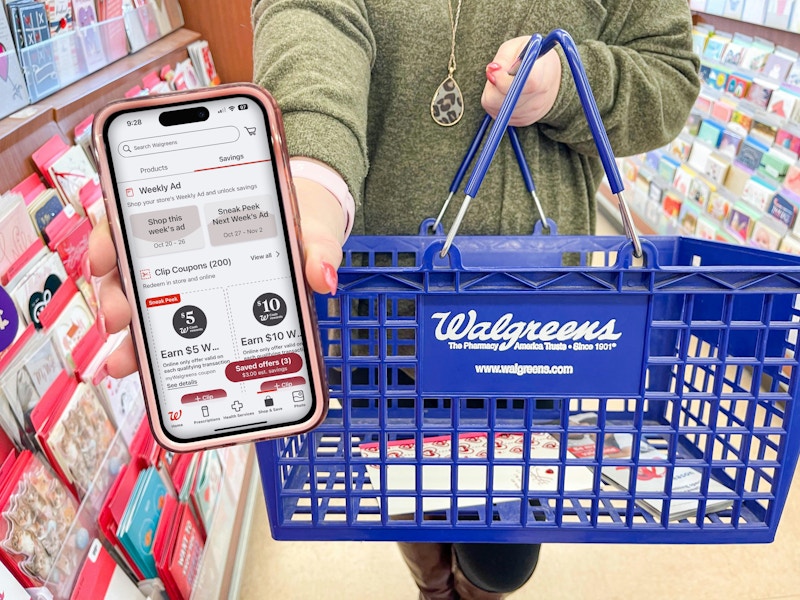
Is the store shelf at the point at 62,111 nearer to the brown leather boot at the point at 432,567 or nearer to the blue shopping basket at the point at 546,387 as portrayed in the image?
the blue shopping basket at the point at 546,387

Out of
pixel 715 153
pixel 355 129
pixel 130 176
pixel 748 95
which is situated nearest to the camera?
pixel 130 176

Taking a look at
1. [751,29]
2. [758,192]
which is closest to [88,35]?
[758,192]

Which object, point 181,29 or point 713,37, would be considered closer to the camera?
point 181,29

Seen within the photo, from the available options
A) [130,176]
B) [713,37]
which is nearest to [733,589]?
[130,176]

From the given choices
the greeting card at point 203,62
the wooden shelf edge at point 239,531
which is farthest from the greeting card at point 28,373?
the greeting card at point 203,62

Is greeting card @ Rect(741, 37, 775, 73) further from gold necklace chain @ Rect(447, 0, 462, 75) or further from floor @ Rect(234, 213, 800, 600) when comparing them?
gold necklace chain @ Rect(447, 0, 462, 75)

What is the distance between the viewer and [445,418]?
0.80 m

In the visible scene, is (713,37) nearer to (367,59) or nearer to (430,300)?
(367,59)

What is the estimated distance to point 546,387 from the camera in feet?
1.93

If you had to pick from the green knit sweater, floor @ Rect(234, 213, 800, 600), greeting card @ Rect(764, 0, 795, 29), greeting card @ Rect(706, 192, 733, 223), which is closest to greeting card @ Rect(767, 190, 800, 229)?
greeting card @ Rect(706, 192, 733, 223)

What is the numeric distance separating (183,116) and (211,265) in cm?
11

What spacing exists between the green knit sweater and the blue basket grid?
11 cm

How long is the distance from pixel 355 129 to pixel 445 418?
1.17ft

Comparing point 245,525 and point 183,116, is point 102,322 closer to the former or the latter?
point 183,116
